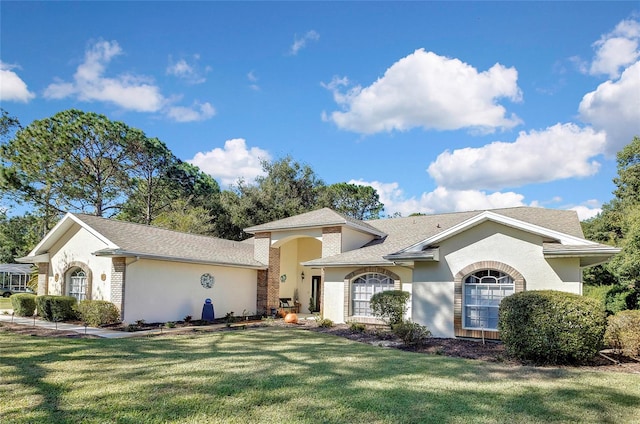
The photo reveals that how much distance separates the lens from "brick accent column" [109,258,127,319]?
51.7 ft

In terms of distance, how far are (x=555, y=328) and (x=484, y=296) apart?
3.84m

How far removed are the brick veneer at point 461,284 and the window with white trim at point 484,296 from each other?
0.20 meters

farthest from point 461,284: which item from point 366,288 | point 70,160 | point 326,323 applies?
point 70,160

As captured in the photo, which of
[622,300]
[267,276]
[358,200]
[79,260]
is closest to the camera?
[79,260]

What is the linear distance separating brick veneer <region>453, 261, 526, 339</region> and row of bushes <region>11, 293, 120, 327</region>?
469 inches

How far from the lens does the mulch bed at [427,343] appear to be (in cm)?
959

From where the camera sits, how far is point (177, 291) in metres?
17.6

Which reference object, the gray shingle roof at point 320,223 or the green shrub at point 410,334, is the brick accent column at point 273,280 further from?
the green shrub at point 410,334

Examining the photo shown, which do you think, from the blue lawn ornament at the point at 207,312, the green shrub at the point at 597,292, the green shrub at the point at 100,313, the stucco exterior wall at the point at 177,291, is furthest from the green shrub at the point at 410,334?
the green shrub at the point at 597,292

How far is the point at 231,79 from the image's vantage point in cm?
1655

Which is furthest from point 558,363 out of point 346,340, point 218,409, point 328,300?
point 328,300

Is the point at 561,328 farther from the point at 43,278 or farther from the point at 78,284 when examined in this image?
the point at 43,278

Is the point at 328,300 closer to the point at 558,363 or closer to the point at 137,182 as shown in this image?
the point at 558,363

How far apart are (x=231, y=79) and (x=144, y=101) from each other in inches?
274
